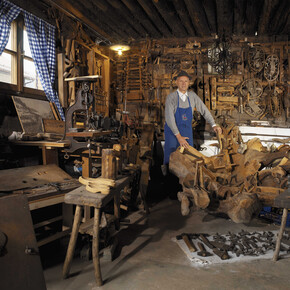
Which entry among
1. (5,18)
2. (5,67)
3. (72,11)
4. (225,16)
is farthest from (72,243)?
(225,16)

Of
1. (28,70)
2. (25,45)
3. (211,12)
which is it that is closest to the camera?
(25,45)

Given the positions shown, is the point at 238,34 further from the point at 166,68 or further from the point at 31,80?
the point at 31,80

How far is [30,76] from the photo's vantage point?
5.23m

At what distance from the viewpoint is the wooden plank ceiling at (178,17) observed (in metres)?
5.57

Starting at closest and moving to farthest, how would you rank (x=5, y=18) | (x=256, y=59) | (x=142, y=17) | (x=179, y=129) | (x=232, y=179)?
(x=5, y=18)
(x=232, y=179)
(x=179, y=129)
(x=142, y=17)
(x=256, y=59)

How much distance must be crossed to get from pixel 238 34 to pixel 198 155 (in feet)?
14.3

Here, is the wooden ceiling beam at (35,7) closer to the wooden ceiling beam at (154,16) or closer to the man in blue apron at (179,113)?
the wooden ceiling beam at (154,16)

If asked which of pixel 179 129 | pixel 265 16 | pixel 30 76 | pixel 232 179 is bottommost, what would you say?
pixel 232 179

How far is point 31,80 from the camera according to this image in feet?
17.2

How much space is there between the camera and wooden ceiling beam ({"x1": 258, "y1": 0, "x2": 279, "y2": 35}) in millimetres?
5355

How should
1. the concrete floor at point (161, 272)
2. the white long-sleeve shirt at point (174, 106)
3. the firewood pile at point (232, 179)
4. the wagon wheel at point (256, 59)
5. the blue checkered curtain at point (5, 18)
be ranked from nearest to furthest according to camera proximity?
the concrete floor at point (161, 272) < the firewood pile at point (232, 179) < the blue checkered curtain at point (5, 18) < the white long-sleeve shirt at point (174, 106) < the wagon wheel at point (256, 59)

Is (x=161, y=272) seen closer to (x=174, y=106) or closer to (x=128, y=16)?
(x=174, y=106)

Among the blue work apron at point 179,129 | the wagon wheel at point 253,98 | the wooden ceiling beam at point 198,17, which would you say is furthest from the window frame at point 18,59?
the wagon wheel at point 253,98

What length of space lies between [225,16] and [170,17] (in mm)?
A: 1308
